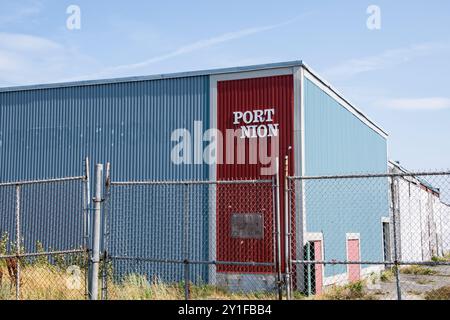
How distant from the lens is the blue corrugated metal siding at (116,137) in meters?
17.0

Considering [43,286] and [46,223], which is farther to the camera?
[46,223]

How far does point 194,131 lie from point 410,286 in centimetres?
947

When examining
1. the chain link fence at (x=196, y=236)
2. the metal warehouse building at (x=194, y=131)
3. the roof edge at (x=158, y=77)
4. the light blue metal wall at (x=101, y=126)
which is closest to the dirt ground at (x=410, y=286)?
the metal warehouse building at (x=194, y=131)

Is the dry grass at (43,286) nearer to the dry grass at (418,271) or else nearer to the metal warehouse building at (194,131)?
the metal warehouse building at (194,131)

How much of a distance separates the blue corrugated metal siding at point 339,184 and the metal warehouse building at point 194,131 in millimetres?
62

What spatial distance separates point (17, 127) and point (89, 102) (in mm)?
3282

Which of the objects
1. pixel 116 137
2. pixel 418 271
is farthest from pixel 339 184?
pixel 418 271

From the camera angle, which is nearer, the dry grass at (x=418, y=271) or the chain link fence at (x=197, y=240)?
the chain link fence at (x=197, y=240)

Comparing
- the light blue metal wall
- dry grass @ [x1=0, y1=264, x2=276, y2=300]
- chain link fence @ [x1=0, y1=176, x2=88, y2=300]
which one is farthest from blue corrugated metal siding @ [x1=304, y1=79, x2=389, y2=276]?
chain link fence @ [x1=0, y1=176, x2=88, y2=300]

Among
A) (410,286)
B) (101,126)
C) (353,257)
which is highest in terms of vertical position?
(101,126)

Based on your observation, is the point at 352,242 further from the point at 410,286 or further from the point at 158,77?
the point at 158,77

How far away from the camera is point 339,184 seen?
1883 centimetres
